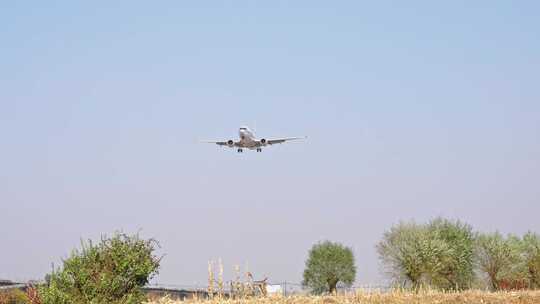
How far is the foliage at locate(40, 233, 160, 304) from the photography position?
29.4 meters

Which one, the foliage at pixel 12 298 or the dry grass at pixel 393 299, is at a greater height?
the foliage at pixel 12 298

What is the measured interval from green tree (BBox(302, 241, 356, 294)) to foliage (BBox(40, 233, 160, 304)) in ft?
235

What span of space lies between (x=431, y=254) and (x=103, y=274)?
5799 cm

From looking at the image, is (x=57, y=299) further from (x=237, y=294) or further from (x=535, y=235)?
(x=535, y=235)

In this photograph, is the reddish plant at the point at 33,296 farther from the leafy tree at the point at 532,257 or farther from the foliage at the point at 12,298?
the leafy tree at the point at 532,257

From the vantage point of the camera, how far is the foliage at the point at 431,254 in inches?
3199

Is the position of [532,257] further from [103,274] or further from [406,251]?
[103,274]

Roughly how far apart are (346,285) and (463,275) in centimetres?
1838

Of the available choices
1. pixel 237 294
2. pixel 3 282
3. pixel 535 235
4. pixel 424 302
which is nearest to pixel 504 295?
pixel 424 302

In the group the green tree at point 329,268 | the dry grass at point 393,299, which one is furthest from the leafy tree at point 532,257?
the dry grass at point 393,299

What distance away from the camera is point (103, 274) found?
2923 centimetres

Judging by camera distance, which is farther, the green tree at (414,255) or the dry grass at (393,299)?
the green tree at (414,255)

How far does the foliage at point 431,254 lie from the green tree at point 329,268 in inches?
561

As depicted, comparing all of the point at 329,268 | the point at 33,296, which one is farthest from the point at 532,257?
the point at 33,296
